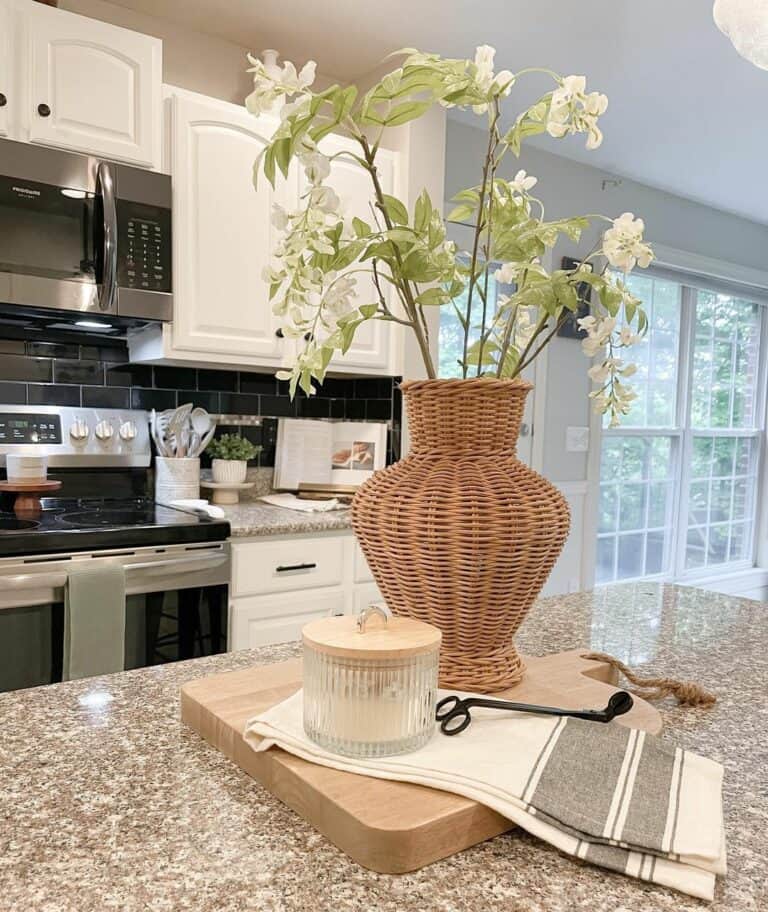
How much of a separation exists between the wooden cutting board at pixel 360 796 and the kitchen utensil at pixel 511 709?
0.05 m

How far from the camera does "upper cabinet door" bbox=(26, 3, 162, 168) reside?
2.10 meters

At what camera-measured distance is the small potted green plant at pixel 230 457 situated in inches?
106

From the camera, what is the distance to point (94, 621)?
6.33 feet

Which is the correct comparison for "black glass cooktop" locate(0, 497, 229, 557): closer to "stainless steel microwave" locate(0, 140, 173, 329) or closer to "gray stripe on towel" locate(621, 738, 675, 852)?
"stainless steel microwave" locate(0, 140, 173, 329)

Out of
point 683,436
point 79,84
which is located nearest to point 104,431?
point 79,84

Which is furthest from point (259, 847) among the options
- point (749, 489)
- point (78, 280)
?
point (749, 489)

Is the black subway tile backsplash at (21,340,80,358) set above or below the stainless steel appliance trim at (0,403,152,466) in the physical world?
above

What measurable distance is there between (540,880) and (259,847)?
0.68ft

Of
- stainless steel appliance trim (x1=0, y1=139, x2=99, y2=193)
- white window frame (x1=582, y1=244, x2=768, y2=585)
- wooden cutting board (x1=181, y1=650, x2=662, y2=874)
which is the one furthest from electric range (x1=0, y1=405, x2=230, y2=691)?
white window frame (x1=582, y1=244, x2=768, y2=585)

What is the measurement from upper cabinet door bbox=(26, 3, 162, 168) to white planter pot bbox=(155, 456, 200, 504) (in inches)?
36.9

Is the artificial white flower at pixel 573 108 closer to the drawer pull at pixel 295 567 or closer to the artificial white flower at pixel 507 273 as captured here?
the artificial white flower at pixel 507 273

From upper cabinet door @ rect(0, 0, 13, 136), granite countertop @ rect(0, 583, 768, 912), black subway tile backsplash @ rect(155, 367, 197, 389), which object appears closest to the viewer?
granite countertop @ rect(0, 583, 768, 912)

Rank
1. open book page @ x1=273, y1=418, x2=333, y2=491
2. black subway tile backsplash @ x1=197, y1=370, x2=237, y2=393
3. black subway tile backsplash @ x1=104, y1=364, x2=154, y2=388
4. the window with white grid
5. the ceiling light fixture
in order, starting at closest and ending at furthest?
the ceiling light fixture, black subway tile backsplash @ x1=104, y1=364, x2=154, y2=388, black subway tile backsplash @ x1=197, y1=370, x2=237, y2=393, open book page @ x1=273, y1=418, x2=333, y2=491, the window with white grid

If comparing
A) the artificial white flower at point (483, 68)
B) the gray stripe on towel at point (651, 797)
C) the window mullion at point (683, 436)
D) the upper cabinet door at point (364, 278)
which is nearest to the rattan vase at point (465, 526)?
the gray stripe on towel at point (651, 797)
